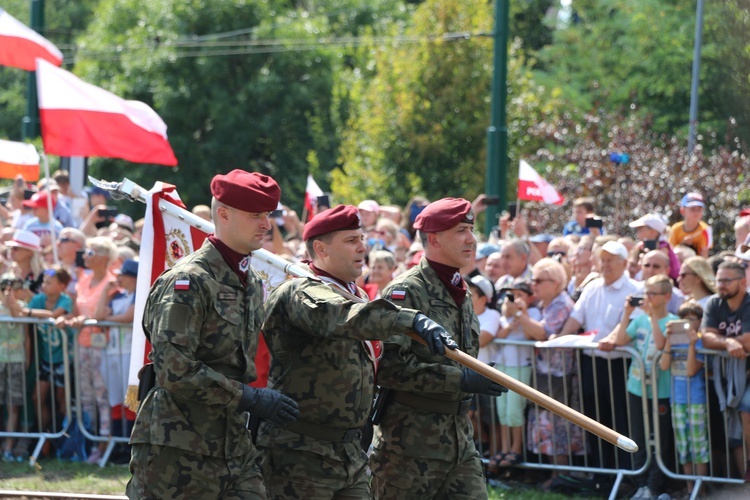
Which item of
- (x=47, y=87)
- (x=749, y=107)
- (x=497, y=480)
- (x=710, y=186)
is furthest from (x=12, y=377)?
(x=710, y=186)

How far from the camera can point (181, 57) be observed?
2666cm

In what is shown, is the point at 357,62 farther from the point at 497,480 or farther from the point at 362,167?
the point at 497,480

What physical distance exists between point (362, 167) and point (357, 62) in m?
7.90

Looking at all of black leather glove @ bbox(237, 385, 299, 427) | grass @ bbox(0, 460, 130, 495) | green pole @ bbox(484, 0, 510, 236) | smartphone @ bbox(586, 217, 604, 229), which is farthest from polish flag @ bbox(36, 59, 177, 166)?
black leather glove @ bbox(237, 385, 299, 427)

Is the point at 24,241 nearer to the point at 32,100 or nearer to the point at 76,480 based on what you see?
the point at 76,480

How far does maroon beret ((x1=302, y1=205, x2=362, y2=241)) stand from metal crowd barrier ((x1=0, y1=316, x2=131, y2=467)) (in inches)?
184

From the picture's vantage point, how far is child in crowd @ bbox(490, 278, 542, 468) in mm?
8984

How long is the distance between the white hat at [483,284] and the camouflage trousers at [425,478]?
3.20 metres

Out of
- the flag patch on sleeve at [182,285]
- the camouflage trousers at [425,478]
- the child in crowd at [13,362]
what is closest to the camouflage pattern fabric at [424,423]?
the camouflage trousers at [425,478]

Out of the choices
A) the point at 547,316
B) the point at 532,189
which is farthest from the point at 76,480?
the point at 532,189

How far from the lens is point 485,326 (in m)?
9.07

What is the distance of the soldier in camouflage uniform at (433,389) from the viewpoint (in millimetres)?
5648

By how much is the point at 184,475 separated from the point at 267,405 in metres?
0.47

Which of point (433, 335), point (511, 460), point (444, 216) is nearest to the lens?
point (433, 335)
